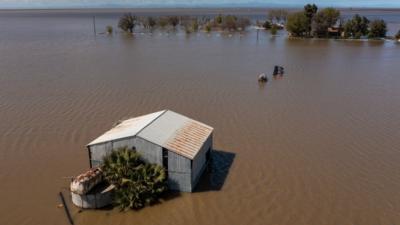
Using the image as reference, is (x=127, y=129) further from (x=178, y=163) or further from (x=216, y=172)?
(x=216, y=172)

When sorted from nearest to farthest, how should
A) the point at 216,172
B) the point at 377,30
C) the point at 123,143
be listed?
the point at 123,143 < the point at 216,172 < the point at 377,30

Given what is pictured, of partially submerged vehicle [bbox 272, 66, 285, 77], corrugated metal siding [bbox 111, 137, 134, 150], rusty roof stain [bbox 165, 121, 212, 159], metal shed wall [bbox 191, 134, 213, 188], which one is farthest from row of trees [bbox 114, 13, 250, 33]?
corrugated metal siding [bbox 111, 137, 134, 150]

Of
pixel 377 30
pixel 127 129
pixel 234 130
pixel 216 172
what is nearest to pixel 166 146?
pixel 127 129

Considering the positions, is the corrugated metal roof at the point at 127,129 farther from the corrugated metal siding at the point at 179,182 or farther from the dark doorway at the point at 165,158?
the corrugated metal siding at the point at 179,182

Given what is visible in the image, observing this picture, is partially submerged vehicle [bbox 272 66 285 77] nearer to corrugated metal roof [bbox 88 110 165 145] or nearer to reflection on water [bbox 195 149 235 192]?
reflection on water [bbox 195 149 235 192]

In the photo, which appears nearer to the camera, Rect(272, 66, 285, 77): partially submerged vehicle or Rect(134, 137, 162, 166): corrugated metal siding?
Rect(134, 137, 162, 166): corrugated metal siding

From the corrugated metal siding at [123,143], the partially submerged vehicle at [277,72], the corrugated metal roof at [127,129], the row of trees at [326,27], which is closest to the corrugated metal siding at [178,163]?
the corrugated metal siding at [123,143]

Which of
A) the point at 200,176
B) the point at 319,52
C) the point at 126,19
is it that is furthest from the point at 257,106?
the point at 126,19

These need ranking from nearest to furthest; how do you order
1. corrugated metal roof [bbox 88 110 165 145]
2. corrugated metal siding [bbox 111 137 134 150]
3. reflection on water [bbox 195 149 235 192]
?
1. corrugated metal siding [bbox 111 137 134 150]
2. corrugated metal roof [bbox 88 110 165 145]
3. reflection on water [bbox 195 149 235 192]
